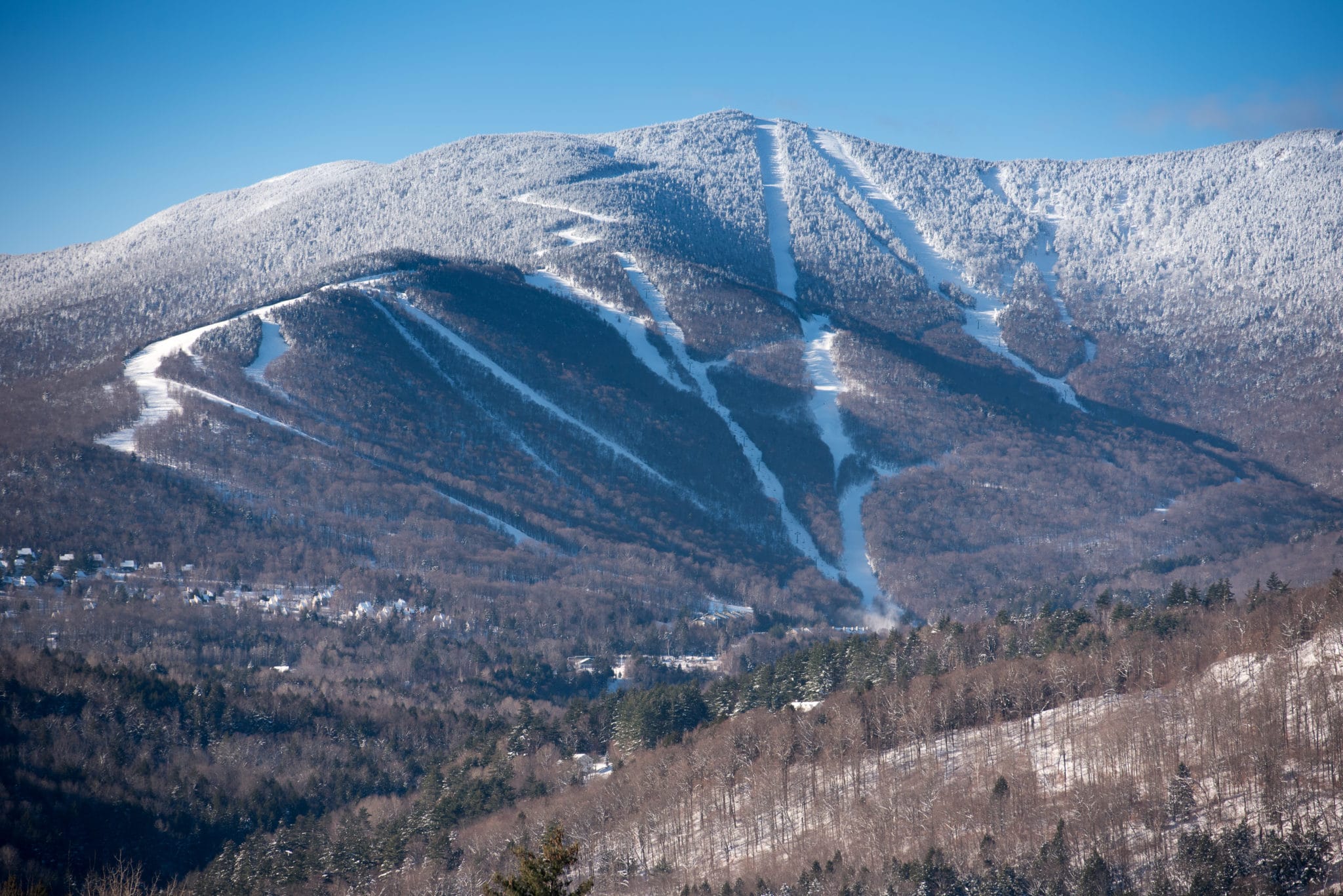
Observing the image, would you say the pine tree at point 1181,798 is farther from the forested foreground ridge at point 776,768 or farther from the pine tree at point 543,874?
the pine tree at point 543,874

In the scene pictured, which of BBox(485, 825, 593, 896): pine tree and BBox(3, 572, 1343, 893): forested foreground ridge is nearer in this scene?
BBox(485, 825, 593, 896): pine tree

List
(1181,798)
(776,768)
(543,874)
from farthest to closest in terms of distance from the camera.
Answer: (776,768) < (1181,798) < (543,874)

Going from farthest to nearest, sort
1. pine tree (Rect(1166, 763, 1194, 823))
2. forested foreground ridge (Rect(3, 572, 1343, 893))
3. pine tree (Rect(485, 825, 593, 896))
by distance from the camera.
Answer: forested foreground ridge (Rect(3, 572, 1343, 893)) → pine tree (Rect(1166, 763, 1194, 823)) → pine tree (Rect(485, 825, 593, 896))

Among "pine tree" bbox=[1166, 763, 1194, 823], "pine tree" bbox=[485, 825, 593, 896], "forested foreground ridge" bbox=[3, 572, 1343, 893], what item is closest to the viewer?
"pine tree" bbox=[485, 825, 593, 896]

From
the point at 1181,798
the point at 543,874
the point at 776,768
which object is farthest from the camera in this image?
the point at 776,768

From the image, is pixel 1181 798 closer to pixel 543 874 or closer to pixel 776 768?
pixel 776 768

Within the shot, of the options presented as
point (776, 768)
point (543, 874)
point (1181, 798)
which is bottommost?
point (776, 768)

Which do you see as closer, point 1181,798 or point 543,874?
point 543,874

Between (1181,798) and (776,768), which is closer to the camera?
(1181,798)

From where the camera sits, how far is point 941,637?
389 ft

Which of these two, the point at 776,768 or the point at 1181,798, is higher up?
the point at 1181,798

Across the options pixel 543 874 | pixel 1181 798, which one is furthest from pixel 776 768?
pixel 543 874

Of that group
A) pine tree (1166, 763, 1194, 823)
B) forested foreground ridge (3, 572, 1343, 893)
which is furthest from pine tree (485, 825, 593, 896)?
pine tree (1166, 763, 1194, 823)

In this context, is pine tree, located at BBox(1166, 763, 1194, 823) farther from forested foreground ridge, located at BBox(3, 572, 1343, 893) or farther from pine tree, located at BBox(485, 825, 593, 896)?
pine tree, located at BBox(485, 825, 593, 896)
